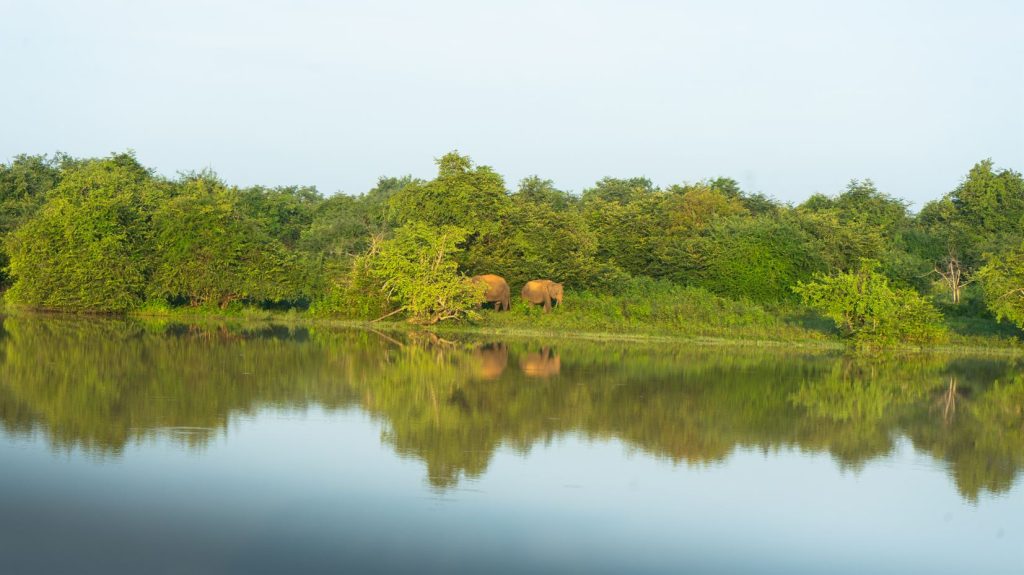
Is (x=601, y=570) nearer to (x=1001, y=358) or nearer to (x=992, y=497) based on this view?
(x=992, y=497)

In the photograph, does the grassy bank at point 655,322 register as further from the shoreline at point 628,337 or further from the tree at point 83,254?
the tree at point 83,254

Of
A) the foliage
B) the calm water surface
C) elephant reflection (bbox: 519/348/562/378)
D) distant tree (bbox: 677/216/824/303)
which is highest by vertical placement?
distant tree (bbox: 677/216/824/303)

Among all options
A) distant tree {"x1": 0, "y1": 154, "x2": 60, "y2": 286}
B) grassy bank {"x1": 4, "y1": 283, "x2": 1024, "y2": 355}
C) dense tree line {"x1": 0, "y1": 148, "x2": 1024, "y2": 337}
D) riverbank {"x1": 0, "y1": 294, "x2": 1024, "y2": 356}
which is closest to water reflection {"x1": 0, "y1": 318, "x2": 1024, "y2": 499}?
riverbank {"x1": 0, "y1": 294, "x2": 1024, "y2": 356}

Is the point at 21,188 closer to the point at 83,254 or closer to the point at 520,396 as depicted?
the point at 83,254

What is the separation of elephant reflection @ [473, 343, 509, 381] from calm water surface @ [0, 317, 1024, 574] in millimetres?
199

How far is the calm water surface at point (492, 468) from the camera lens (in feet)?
26.7

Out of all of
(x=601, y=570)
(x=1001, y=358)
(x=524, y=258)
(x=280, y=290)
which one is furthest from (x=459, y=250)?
(x=601, y=570)

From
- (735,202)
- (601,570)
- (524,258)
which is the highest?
(735,202)

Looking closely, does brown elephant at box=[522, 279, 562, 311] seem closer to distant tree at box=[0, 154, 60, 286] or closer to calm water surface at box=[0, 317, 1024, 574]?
calm water surface at box=[0, 317, 1024, 574]

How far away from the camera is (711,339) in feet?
95.7

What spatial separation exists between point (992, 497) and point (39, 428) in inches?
423

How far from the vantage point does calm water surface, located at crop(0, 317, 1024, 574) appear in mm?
8148

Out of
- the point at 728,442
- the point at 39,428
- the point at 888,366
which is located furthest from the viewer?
the point at 888,366

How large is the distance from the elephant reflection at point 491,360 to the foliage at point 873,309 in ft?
30.5
